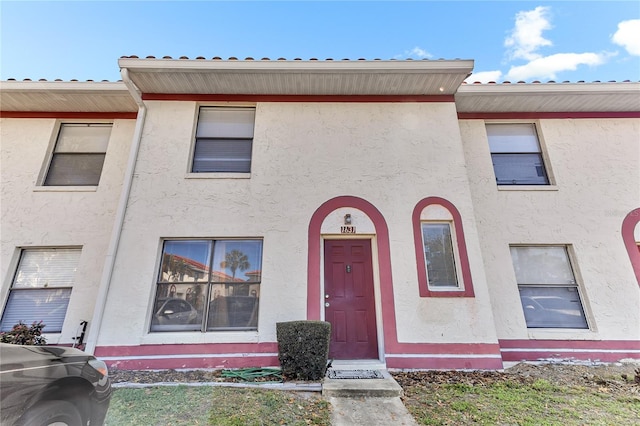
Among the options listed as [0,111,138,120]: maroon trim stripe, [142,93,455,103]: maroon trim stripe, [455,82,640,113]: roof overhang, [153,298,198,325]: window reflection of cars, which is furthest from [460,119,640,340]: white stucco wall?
[0,111,138,120]: maroon trim stripe

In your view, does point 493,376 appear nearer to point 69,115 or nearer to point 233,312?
point 233,312

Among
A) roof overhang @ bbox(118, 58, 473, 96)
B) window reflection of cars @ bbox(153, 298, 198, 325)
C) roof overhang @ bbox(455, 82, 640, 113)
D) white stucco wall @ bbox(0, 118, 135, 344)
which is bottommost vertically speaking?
window reflection of cars @ bbox(153, 298, 198, 325)

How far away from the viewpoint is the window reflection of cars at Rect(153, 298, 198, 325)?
5.31 meters

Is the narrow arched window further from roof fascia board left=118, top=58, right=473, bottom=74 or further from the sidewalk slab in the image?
roof fascia board left=118, top=58, right=473, bottom=74

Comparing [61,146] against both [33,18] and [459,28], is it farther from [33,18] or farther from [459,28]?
[459,28]

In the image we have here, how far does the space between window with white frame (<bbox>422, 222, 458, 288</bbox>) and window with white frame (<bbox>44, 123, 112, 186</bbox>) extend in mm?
7492

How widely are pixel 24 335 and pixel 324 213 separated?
5645 millimetres

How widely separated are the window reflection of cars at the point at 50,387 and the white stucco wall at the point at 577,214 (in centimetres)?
650

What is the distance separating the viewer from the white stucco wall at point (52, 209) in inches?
224

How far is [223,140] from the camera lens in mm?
6543

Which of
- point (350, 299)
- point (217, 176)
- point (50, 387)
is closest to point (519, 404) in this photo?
point (350, 299)

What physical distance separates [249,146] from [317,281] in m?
3.42

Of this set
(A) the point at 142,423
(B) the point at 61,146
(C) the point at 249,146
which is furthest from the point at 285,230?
(B) the point at 61,146

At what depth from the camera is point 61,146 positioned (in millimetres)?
6730
